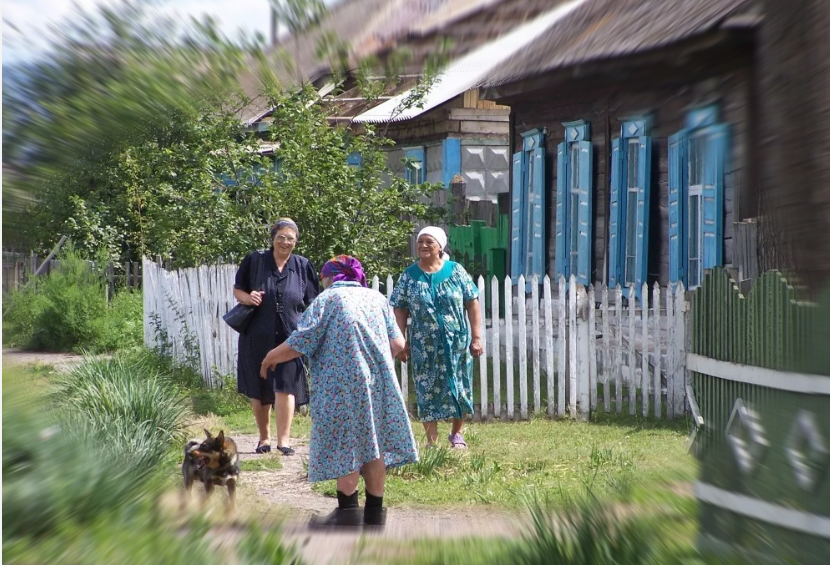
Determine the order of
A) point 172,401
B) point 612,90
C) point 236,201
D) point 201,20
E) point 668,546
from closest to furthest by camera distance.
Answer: point 201,20, point 612,90, point 668,546, point 172,401, point 236,201

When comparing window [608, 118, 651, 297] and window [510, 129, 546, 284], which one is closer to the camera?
window [608, 118, 651, 297]

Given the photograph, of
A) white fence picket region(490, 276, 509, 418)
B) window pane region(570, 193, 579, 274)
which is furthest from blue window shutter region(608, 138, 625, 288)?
white fence picket region(490, 276, 509, 418)

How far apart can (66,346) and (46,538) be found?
8.62m

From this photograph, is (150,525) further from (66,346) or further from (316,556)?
(66,346)

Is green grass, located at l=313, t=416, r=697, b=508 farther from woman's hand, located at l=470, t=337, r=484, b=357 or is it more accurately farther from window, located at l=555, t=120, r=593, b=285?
window, located at l=555, t=120, r=593, b=285

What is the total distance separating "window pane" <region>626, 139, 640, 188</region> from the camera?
40.3 ft

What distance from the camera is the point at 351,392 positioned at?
229 inches

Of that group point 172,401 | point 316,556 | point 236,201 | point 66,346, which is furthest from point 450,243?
point 316,556

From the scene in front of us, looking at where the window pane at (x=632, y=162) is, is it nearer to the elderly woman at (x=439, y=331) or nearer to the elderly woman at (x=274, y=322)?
the elderly woman at (x=439, y=331)

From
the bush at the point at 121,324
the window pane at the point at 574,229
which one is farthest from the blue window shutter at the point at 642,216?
the bush at the point at 121,324

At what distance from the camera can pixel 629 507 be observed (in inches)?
57.6

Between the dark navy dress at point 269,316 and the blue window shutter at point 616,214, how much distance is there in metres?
5.23

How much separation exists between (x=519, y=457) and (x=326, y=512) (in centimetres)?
175

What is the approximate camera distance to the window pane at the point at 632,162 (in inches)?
484
